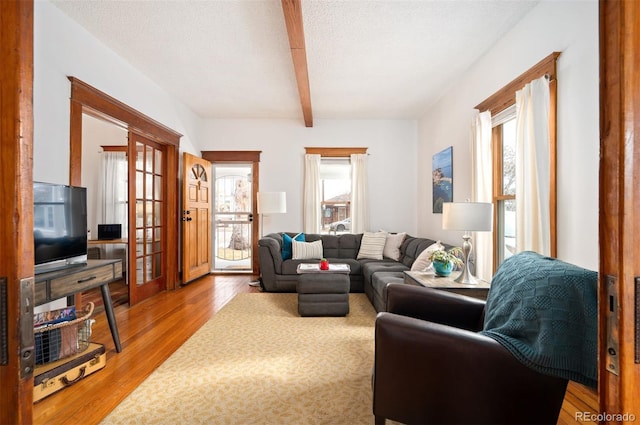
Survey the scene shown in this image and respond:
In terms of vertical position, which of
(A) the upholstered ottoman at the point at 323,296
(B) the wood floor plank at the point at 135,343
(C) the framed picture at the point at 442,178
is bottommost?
(B) the wood floor plank at the point at 135,343

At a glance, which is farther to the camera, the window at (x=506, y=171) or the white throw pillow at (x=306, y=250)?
the white throw pillow at (x=306, y=250)

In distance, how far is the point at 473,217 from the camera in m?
2.26

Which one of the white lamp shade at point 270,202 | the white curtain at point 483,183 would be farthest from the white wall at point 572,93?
the white lamp shade at point 270,202

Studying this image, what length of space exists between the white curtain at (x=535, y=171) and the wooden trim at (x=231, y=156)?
4.01 m

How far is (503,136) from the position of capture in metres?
2.92

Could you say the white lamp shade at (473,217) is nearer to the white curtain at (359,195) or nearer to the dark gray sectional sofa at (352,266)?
the dark gray sectional sofa at (352,266)

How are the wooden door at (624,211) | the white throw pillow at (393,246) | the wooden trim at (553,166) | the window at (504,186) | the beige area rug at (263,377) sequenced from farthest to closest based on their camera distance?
the white throw pillow at (393,246) → the window at (504,186) → the wooden trim at (553,166) → the beige area rug at (263,377) → the wooden door at (624,211)

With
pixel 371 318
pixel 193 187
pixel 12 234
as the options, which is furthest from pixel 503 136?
pixel 193 187

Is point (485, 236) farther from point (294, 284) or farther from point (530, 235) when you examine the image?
point (294, 284)

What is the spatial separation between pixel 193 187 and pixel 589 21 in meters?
4.70

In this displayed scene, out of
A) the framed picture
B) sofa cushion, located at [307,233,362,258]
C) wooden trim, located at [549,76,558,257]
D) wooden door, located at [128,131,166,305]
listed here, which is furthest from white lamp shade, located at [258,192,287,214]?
wooden trim, located at [549,76,558,257]

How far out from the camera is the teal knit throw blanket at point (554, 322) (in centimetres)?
107

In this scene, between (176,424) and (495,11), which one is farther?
(495,11)

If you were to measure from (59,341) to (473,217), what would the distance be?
9.96 ft
